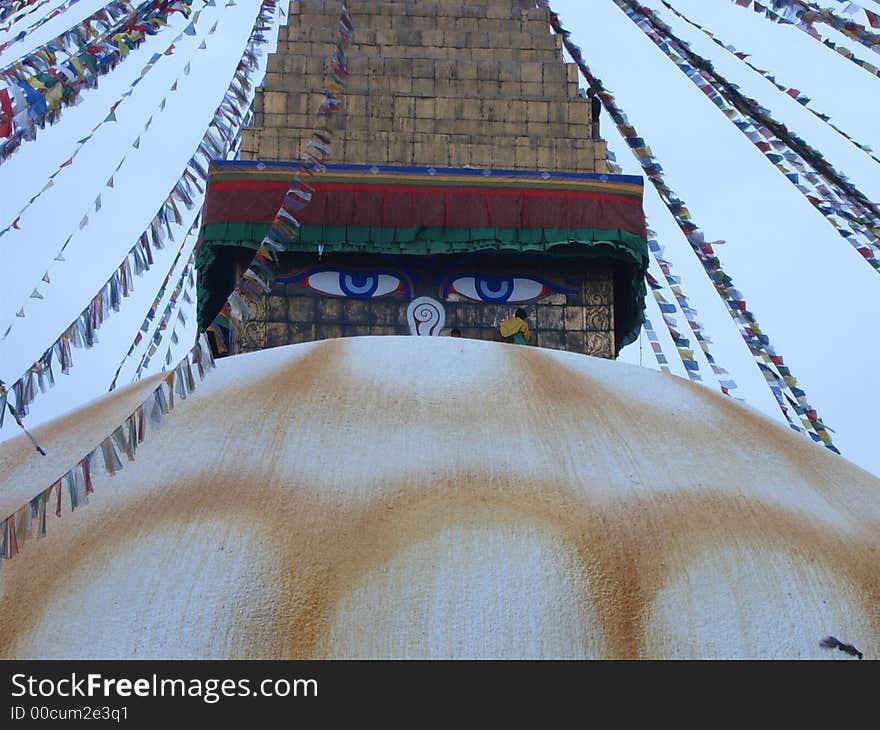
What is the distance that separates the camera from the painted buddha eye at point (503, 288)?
316 inches

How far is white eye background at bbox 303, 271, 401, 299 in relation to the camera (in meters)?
7.96

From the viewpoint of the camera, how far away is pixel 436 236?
767 centimetres

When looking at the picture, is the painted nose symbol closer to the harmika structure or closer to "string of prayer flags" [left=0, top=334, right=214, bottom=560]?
the harmika structure

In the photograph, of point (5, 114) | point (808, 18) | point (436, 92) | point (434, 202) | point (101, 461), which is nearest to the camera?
point (101, 461)

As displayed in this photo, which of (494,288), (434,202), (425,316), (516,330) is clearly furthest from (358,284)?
(516,330)

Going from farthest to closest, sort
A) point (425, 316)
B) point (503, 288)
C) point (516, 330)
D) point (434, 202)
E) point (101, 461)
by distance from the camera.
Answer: point (503, 288)
point (425, 316)
point (434, 202)
point (516, 330)
point (101, 461)

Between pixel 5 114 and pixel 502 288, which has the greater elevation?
pixel 5 114

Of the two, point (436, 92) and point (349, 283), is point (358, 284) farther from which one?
point (436, 92)

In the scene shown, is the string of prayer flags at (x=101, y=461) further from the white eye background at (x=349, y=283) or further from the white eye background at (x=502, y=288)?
the white eye background at (x=502, y=288)

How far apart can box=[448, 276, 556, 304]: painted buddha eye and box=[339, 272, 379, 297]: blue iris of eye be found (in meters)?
0.57

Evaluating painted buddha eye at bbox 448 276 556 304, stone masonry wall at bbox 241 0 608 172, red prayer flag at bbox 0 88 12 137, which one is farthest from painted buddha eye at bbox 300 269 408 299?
red prayer flag at bbox 0 88 12 137

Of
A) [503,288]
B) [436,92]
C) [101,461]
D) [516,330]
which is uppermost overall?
[436,92]

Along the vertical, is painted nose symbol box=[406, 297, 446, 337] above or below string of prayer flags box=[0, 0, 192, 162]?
below

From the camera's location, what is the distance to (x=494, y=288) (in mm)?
8094
